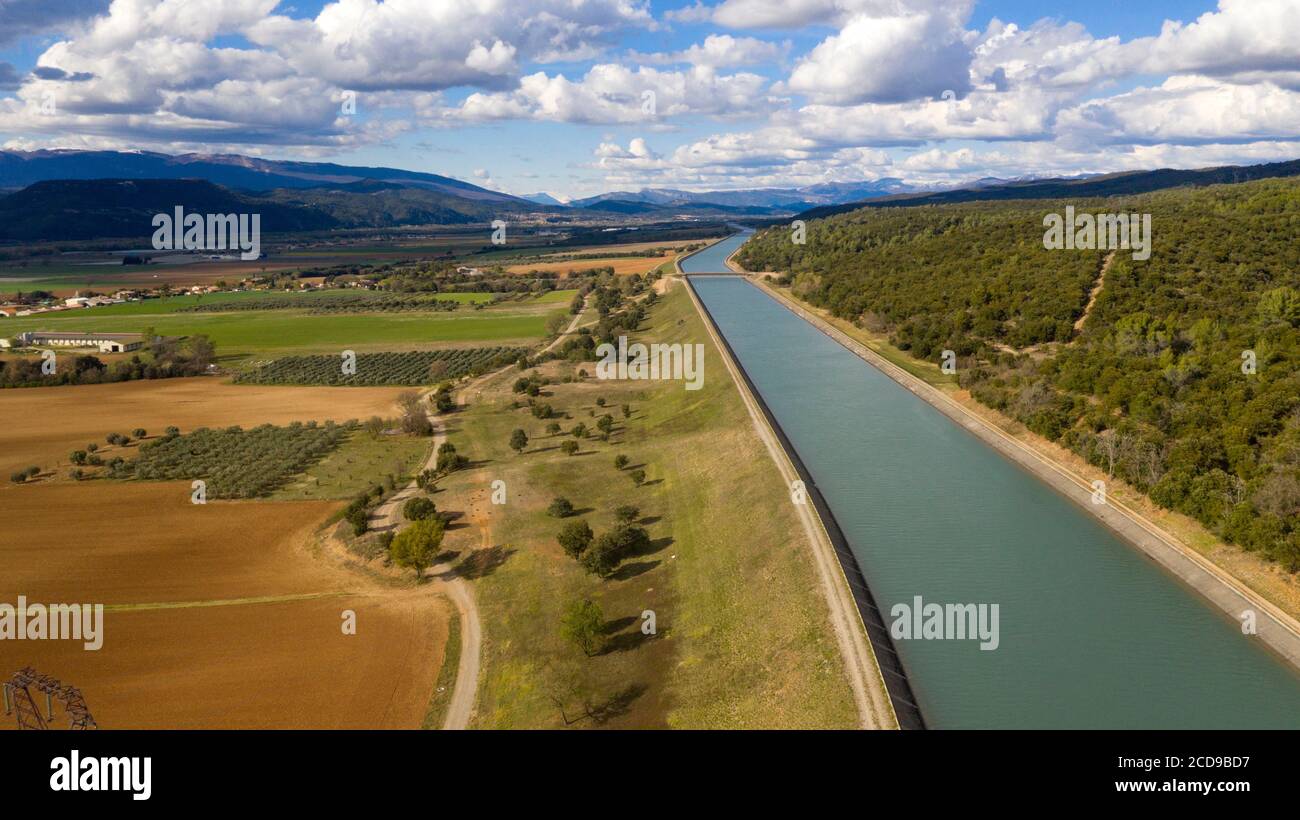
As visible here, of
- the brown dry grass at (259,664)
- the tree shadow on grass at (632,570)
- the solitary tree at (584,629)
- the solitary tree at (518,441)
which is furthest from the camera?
the solitary tree at (518,441)

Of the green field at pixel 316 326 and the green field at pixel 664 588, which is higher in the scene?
the green field at pixel 316 326

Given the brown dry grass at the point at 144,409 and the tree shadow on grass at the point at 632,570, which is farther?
the brown dry grass at the point at 144,409

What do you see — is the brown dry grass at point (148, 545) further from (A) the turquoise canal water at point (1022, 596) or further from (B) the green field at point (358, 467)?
(A) the turquoise canal water at point (1022, 596)

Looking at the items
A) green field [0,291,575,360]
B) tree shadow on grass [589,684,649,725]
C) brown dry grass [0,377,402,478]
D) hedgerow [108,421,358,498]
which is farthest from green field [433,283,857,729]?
green field [0,291,575,360]

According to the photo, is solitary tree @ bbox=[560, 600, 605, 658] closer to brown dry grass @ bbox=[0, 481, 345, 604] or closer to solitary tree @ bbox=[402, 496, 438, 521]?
brown dry grass @ bbox=[0, 481, 345, 604]

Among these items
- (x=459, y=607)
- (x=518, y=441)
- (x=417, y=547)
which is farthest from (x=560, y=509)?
(x=518, y=441)

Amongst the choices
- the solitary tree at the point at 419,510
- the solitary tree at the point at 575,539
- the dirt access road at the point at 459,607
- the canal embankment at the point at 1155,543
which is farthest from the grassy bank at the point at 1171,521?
the solitary tree at the point at 419,510

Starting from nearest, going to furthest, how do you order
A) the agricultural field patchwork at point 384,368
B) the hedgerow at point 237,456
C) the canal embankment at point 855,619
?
the canal embankment at point 855,619 < the hedgerow at point 237,456 < the agricultural field patchwork at point 384,368

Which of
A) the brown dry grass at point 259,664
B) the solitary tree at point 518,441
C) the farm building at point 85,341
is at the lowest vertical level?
the brown dry grass at point 259,664
